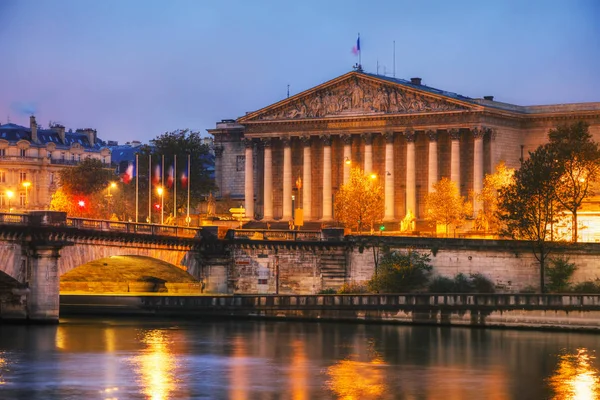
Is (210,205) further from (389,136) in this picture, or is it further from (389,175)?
(389,136)

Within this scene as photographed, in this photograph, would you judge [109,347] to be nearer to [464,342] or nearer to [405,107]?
[464,342]

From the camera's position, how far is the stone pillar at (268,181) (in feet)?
562

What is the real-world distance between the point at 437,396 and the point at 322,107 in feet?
294

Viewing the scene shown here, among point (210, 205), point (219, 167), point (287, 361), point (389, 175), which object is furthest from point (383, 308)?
point (219, 167)

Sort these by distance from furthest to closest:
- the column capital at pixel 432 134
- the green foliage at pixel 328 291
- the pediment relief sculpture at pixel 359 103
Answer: the column capital at pixel 432 134
the pediment relief sculpture at pixel 359 103
the green foliage at pixel 328 291

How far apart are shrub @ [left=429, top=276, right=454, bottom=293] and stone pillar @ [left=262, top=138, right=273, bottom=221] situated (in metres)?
52.0

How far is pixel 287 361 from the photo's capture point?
3573 inches

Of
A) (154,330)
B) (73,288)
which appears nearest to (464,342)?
(154,330)

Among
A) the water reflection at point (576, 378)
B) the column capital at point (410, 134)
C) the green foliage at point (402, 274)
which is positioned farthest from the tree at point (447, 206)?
the water reflection at point (576, 378)

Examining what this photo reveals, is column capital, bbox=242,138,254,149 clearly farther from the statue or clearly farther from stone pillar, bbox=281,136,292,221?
the statue

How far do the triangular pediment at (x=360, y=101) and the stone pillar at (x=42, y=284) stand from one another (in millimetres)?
60138

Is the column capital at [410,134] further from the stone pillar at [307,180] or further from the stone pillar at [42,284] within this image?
the stone pillar at [42,284]

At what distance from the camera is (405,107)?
527 feet

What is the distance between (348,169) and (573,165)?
138ft
